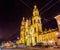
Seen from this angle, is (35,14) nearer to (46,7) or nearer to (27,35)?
(46,7)

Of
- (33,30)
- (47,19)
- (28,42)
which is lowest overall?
(28,42)

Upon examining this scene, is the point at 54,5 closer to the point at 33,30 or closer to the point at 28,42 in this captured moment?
the point at 33,30

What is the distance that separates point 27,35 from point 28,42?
9.55ft

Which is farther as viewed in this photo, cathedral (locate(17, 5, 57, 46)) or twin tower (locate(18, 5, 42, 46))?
twin tower (locate(18, 5, 42, 46))

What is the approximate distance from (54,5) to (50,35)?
25.4ft

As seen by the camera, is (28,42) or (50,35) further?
(28,42)

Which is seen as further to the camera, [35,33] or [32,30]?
[32,30]

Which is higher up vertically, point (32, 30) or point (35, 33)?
point (32, 30)

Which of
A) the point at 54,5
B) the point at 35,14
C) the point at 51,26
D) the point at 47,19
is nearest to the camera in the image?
the point at 54,5

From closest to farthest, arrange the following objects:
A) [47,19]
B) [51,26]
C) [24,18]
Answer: [47,19], [51,26], [24,18]

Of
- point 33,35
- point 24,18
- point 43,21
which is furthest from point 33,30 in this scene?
point 24,18

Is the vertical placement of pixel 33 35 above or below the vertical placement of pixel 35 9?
below

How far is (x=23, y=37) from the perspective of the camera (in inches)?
1887

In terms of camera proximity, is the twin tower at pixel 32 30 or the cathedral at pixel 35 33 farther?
the twin tower at pixel 32 30
